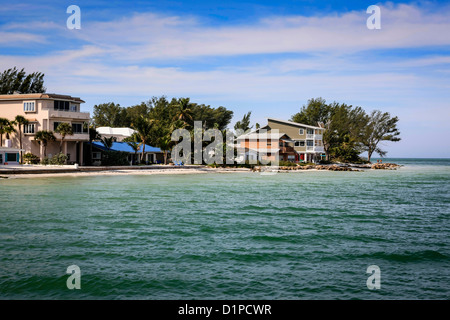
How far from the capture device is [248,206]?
101ft

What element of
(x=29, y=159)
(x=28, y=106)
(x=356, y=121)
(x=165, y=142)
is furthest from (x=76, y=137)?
(x=356, y=121)

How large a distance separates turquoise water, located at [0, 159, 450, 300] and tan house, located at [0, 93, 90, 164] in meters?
29.8

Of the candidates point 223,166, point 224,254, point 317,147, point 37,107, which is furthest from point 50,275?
point 317,147

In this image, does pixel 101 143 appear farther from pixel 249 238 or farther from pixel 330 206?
pixel 249 238

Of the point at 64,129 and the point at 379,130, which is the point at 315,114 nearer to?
the point at 379,130

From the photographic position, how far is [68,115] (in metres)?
60.9

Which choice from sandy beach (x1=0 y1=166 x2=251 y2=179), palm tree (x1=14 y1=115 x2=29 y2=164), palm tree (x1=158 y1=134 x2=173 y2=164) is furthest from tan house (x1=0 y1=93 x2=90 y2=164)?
palm tree (x1=158 y1=134 x2=173 y2=164)

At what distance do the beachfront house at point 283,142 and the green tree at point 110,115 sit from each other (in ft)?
143

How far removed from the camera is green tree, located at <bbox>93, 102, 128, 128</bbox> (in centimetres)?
11569

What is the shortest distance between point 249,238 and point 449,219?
1459 centimetres

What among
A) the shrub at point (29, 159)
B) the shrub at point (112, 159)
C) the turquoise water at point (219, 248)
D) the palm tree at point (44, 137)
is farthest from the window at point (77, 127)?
the turquoise water at point (219, 248)

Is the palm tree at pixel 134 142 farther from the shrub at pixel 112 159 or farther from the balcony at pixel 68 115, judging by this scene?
the balcony at pixel 68 115

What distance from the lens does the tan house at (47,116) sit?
60250 mm

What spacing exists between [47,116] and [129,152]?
15.9 m
